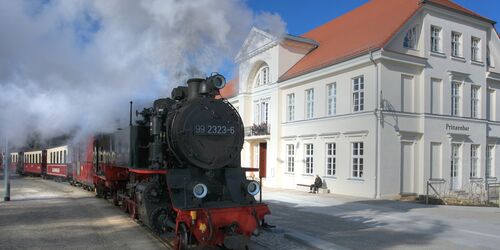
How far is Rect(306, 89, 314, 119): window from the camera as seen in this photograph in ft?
81.3

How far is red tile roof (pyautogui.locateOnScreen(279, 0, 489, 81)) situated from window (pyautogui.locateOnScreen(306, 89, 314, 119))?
1194 mm

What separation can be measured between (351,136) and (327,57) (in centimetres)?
484

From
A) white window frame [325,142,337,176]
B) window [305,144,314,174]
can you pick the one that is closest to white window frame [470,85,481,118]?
white window frame [325,142,337,176]

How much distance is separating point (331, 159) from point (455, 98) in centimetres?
710

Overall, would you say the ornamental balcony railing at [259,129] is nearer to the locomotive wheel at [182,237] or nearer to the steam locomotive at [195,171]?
the steam locomotive at [195,171]

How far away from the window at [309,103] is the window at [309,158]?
170cm

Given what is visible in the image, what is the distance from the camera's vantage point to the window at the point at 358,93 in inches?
836

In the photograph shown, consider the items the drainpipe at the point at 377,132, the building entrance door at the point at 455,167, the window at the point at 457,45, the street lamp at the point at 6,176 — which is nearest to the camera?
the street lamp at the point at 6,176

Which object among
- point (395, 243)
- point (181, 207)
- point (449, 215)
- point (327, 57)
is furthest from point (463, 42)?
point (181, 207)

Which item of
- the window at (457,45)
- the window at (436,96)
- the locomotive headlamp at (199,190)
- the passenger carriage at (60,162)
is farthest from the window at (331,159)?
the locomotive headlamp at (199,190)

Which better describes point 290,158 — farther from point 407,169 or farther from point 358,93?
point 407,169

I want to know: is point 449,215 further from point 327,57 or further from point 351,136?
point 327,57

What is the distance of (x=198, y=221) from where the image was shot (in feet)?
24.4

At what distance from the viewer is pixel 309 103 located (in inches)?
987
